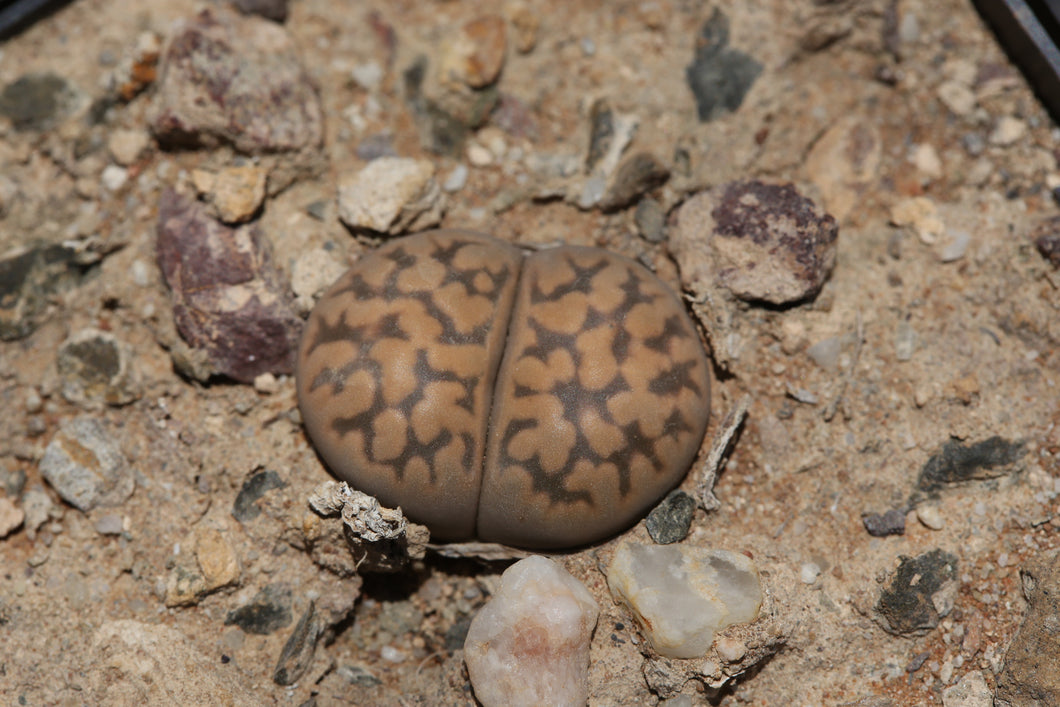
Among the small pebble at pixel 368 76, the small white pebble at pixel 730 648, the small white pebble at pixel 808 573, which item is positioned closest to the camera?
the small white pebble at pixel 730 648

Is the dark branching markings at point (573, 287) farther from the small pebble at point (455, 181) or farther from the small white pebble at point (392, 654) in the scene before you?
the small white pebble at point (392, 654)

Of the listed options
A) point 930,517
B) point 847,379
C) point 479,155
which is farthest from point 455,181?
point 930,517

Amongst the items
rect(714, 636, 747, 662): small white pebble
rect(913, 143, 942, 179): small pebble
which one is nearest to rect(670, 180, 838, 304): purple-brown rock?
rect(913, 143, 942, 179): small pebble

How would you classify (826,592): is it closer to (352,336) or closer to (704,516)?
(704,516)

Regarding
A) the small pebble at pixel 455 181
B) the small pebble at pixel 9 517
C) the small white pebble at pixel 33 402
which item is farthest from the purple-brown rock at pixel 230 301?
the small pebble at pixel 9 517

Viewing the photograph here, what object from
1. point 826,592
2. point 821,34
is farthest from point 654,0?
point 826,592
